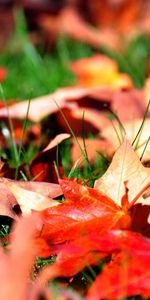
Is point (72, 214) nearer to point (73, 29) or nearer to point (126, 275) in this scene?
point (126, 275)

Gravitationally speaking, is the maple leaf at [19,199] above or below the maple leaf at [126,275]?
below

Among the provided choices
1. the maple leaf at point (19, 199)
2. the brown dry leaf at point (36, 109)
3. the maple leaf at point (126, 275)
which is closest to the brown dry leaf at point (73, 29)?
the brown dry leaf at point (36, 109)

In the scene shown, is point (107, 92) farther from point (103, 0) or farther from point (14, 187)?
point (103, 0)

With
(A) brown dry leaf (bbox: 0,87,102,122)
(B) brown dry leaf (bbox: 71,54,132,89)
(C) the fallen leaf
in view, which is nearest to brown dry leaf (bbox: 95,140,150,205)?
(C) the fallen leaf

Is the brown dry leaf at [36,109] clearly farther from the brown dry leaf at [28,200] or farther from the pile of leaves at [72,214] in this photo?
the brown dry leaf at [28,200]

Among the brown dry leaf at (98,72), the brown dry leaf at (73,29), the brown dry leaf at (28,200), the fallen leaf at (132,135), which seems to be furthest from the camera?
the brown dry leaf at (73,29)

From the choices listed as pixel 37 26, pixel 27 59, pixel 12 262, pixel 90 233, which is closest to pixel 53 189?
pixel 90 233

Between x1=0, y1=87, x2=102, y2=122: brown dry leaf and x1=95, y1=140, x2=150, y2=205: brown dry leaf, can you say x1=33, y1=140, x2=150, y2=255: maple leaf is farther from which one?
x1=0, y1=87, x2=102, y2=122: brown dry leaf
